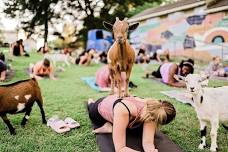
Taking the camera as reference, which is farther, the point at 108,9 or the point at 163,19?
the point at 108,9

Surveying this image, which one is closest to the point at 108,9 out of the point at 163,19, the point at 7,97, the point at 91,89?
the point at 163,19

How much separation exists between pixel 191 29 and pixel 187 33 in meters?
0.44

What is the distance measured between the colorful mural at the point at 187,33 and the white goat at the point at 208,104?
1090 cm

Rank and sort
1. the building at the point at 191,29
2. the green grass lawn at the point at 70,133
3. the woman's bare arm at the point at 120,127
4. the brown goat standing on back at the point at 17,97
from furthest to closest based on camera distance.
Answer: the building at the point at 191,29, the brown goat standing on back at the point at 17,97, the green grass lawn at the point at 70,133, the woman's bare arm at the point at 120,127

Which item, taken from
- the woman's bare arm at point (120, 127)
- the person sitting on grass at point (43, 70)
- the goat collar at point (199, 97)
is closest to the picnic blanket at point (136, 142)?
the woman's bare arm at point (120, 127)

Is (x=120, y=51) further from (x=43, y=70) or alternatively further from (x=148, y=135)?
(x=43, y=70)

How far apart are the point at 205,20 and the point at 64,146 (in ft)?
44.2

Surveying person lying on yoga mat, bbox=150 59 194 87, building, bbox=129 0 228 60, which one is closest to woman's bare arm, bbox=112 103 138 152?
person lying on yoga mat, bbox=150 59 194 87

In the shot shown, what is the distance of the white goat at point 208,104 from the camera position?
368cm

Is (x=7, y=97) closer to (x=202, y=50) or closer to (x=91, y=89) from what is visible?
(x=91, y=89)

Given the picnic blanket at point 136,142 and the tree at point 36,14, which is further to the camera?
the tree at point 36,14

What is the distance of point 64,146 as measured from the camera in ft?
12.9

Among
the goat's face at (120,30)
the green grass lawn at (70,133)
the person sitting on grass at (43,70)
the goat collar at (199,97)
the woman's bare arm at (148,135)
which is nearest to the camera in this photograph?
the woman's bare arm at (148,135)

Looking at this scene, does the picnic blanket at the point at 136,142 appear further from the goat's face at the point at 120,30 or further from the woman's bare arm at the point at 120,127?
the goat's face at the point at 120,30
